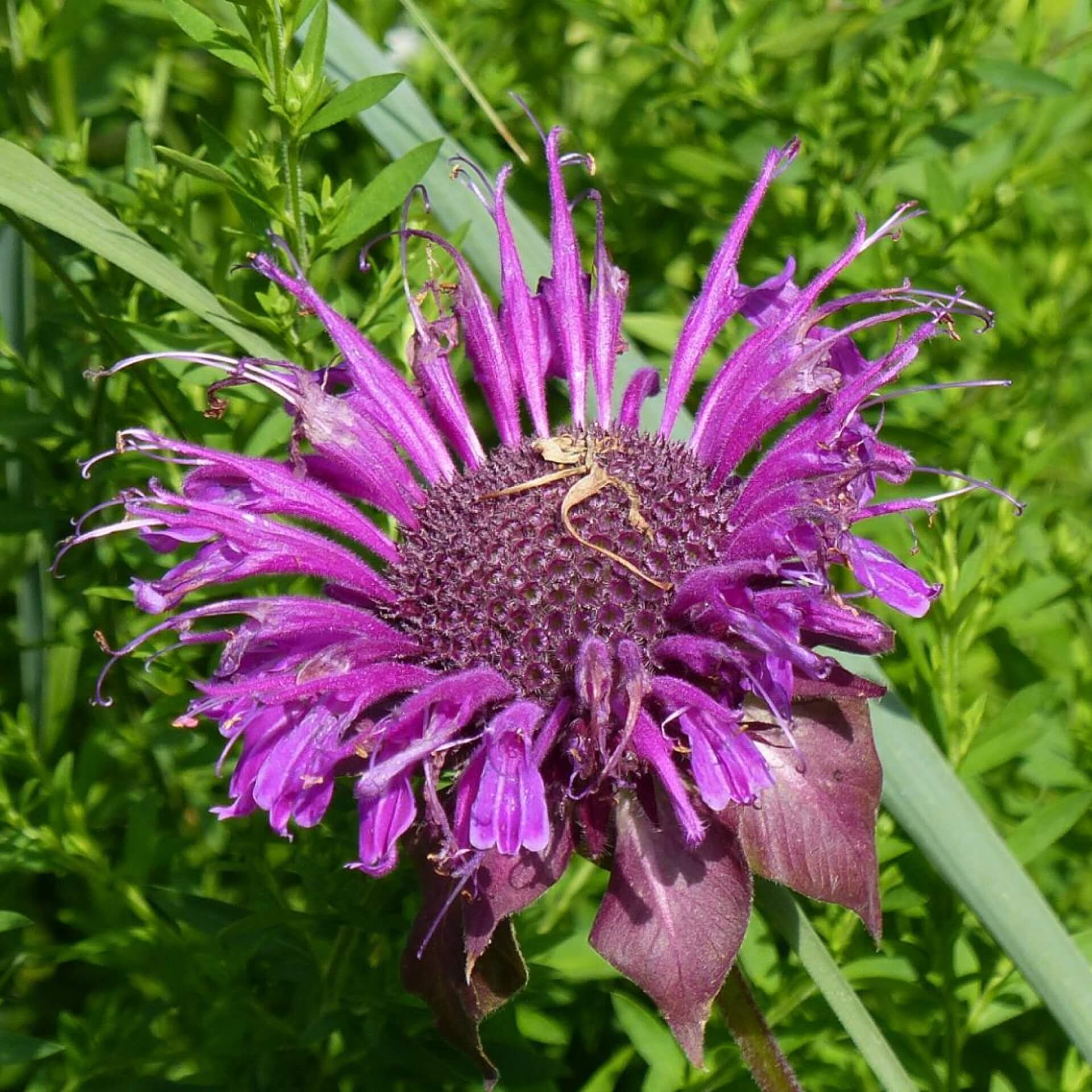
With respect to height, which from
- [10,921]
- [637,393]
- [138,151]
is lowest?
[10,921]

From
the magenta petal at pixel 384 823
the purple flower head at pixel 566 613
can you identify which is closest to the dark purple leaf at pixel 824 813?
the purple flower head at pixel 566 613

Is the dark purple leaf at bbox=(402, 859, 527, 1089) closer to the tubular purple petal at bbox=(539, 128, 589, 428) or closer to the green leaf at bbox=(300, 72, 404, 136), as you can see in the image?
the tubular purple petal at bbox=(539, 128, 589, 428)

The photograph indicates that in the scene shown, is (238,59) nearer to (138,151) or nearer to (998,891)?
(138,151)

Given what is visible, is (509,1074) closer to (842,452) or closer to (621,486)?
(621,486)

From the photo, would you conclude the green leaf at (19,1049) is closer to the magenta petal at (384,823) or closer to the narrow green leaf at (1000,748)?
the magenta petal at (384,823)

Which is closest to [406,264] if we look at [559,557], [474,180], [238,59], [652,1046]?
[474,180]

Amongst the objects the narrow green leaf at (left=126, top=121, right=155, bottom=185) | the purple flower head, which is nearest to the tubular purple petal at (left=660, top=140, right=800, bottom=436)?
the purple flower head
